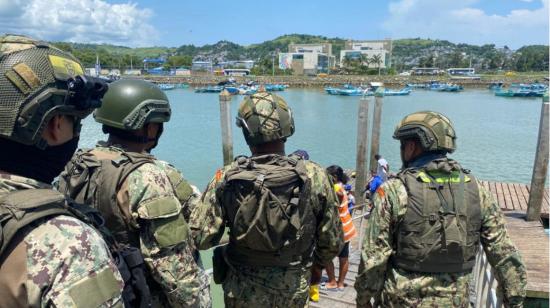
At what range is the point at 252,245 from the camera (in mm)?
2516

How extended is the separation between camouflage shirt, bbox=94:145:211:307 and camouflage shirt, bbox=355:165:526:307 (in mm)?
1183

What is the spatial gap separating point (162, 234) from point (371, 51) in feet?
460

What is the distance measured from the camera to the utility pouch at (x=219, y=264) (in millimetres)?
2740

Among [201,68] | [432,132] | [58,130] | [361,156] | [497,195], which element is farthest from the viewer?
[201,68]

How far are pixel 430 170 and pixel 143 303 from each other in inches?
74.5

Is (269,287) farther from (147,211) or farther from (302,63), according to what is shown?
(302,63)

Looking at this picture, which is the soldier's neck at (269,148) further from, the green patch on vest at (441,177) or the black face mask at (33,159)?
the black face mask at (33,159)

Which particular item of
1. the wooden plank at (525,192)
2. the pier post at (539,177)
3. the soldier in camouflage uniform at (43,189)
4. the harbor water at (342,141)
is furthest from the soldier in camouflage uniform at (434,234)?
the wooden plank at (525,192)

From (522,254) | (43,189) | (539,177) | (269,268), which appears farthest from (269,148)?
(539,177)

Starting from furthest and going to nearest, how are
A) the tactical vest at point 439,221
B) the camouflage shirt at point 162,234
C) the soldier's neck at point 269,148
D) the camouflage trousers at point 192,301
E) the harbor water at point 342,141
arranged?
the harbor water at point 342,141, the soldier's neck at point 269,148, the tactical vest at point 439,221, the camouflage trousers at point 192,301, the camouflage shirt at point 162,234

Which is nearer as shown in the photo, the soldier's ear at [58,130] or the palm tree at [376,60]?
the soldier's ear at [58,130]

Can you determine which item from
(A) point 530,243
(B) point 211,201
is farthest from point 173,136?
(B) point 211,201

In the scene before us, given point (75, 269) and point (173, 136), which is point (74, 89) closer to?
point (75, 269)

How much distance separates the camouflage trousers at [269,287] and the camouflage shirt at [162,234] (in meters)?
0.55
